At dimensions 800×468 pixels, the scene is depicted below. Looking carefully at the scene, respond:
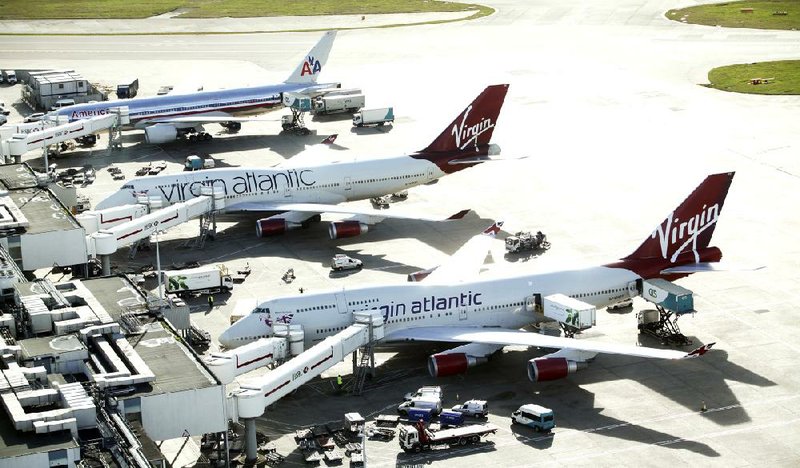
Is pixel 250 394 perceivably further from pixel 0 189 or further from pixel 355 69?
pixel 355 69

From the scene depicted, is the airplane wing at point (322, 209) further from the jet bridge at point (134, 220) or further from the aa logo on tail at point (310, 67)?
the aa logo on tail at point (310, 67)

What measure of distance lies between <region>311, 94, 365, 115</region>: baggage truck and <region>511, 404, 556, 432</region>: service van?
280ft

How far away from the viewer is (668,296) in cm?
8506

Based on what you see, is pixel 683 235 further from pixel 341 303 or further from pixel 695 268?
pixel 341 303

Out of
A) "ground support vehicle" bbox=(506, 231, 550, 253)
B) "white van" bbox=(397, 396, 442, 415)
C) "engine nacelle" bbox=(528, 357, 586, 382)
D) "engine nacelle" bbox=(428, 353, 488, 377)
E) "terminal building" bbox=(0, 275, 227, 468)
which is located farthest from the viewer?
"ground support vehicle" bbox=(506, 231, 550, 253)

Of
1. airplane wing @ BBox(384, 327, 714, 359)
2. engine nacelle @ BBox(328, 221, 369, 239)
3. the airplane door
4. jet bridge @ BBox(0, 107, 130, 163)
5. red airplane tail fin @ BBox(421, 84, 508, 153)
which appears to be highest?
red airplane tail fin @ BBox(421, 84, 508, 153)

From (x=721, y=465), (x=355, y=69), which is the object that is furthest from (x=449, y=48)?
(x=721, y=465)

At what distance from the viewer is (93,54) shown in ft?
629

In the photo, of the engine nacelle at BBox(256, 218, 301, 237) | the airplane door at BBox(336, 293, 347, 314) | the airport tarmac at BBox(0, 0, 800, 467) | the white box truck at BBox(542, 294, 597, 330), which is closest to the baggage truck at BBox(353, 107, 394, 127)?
the airport tarmac at BBox(0, 0, 800, 467)

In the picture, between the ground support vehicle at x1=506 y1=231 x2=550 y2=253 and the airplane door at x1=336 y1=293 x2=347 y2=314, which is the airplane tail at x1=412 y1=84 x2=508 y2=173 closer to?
the ground support vehicle at x1=506 y1=231 x2=550 y2=253

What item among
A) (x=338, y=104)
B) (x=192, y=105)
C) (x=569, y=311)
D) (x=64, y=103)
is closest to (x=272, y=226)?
(x=569, y=311)

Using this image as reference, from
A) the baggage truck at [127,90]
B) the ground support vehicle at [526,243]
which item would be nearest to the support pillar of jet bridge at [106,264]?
the ground support vehicle at [526,243]

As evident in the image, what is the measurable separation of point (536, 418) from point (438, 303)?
12.1 meters

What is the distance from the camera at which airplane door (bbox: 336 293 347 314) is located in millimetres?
80500
